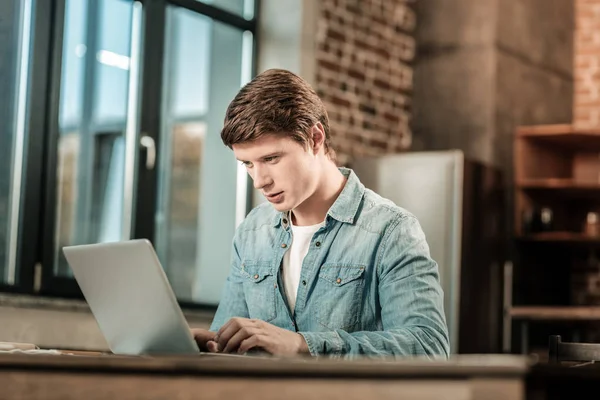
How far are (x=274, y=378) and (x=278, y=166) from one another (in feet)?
3.38

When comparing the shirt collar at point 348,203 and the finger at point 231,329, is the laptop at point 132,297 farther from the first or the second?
the shirt collar at point 348,203

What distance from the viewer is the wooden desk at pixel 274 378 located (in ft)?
4.90

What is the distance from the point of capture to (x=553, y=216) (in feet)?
21.8

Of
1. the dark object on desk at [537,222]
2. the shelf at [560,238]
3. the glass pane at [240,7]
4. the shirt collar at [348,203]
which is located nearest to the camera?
the shirt collar at [348,203]

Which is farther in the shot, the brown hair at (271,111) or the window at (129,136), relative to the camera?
the window at (129,136)

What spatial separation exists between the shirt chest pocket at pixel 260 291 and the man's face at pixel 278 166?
0.22 metres

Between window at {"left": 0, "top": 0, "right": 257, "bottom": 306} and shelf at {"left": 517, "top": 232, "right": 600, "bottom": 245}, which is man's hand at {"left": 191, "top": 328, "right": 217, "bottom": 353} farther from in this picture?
shelf at {"left": 517, "top": 232, "right": 600, "bottom": 245}

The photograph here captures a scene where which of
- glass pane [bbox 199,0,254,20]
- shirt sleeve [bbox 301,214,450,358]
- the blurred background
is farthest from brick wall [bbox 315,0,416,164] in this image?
shirt sleeve [bbox 301,214,450,358]

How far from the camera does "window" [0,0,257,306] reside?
4.66m

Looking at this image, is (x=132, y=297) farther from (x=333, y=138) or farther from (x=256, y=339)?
(x=333, y=138)

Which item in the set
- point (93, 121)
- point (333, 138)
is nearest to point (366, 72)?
point (333, 138)

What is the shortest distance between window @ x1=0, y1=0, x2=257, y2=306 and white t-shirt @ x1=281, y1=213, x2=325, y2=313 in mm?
2267

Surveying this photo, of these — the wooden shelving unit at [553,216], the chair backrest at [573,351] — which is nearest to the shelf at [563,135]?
the wooden shelving unit at [553,216]

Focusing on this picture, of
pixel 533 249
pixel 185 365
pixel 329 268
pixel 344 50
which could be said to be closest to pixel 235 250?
pixel 329 268
